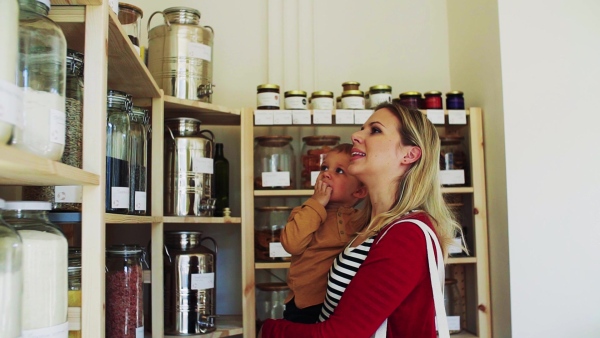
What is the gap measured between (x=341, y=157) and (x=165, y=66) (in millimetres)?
716

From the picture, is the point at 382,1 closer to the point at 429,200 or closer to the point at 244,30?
the point at 244,30

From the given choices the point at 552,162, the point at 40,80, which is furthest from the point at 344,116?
the point at 40,80

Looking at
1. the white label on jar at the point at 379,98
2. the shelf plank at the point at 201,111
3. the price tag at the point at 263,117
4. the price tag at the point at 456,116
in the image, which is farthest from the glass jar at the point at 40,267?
the price tag at the point at 456,116

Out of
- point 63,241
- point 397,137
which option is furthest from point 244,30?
point 63,241

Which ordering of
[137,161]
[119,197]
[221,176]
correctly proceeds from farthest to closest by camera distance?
[221,176], [137,161], [119,197]

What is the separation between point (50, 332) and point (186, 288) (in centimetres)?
118

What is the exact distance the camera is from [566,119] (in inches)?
85.0

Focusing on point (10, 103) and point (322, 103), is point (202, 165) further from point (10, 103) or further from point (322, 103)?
point (10, 103)

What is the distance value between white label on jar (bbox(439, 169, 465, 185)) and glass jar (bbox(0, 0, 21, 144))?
1.79 meters

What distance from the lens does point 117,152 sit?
1.46 m

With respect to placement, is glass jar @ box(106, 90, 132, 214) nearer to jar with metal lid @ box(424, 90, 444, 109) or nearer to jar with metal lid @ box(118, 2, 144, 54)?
jar with metal lid @ box(118, 2, 144, 54)

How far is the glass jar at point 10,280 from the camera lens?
Result: 30.5 inches

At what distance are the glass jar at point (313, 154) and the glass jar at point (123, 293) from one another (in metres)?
0.87

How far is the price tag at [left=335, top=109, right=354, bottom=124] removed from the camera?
7.50ft
